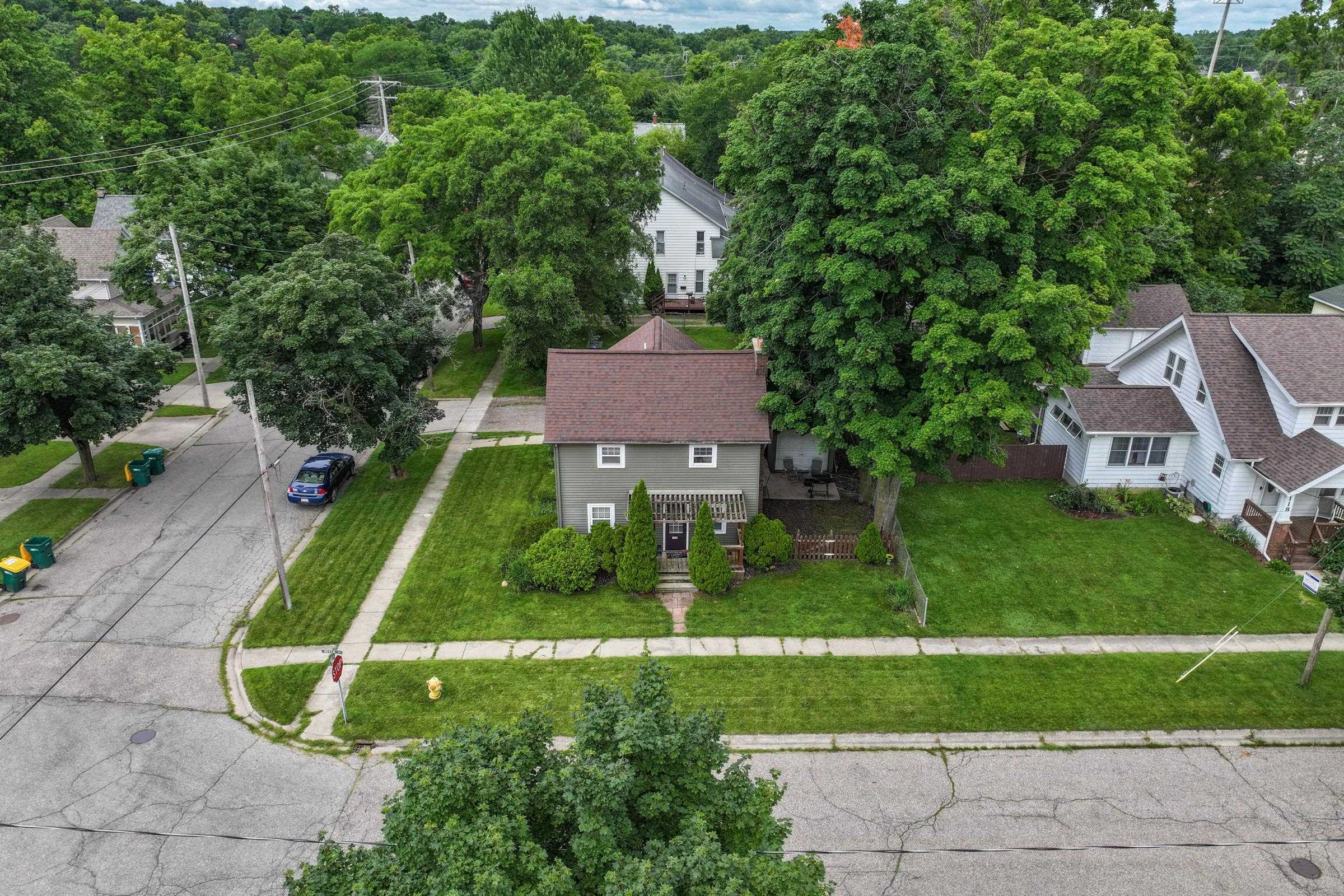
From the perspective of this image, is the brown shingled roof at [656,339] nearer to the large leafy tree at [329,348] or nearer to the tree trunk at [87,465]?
the large leafy tree at [329,348]

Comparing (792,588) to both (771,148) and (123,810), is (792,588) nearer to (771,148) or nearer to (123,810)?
(771,148)

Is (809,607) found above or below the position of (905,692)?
above

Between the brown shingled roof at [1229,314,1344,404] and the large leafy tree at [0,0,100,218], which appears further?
the large leafy tree at [0,0,100,218]

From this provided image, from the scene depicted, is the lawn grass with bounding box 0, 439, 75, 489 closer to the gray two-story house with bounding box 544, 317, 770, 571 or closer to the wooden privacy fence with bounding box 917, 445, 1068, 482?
the gray two-story house with bounding box 544, 317, 770, 571

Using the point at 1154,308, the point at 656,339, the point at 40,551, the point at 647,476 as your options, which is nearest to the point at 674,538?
the point at 647,476

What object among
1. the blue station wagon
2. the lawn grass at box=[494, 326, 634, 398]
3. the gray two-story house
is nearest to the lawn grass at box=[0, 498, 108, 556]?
the blue station wagon

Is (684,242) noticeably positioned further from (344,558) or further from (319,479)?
(344,558)

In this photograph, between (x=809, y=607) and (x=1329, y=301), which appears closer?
(x=809, y=607)
